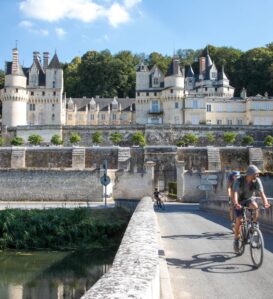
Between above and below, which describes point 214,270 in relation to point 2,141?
below

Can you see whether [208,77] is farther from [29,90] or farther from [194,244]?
[194,244]

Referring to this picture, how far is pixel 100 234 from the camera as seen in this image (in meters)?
24.6

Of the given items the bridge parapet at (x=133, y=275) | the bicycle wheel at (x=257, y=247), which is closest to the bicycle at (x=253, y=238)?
the bicycle wheel at (x=257, y=247)

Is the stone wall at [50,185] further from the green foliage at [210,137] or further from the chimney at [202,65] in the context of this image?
the chimney at [202,65]

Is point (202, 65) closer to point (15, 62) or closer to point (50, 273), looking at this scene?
point (15, 62)

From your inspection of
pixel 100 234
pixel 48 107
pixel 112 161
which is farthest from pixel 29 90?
pixel 100 234

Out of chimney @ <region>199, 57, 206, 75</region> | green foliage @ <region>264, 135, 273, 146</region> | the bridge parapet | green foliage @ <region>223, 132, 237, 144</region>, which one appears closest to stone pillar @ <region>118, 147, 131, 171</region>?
green foliage @ <region>223, 132, 237, 144</region>

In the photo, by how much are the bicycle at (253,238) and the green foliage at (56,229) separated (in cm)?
1591

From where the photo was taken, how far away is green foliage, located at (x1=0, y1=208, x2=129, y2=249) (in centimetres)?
2380

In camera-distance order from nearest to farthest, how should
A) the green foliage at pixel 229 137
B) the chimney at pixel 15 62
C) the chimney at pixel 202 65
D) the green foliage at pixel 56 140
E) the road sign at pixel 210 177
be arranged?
the road sign at pixel 210 177
the green foliage at pixel 229 137
the green foliage at pixel 56 140
the chimney at pixel 15 62
the chimney at pixel 202 65

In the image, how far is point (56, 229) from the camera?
24344 mm

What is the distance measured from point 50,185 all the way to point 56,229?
58.6 feet

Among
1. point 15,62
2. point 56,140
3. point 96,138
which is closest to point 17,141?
point 56,140

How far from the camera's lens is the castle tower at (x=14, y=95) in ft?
237
